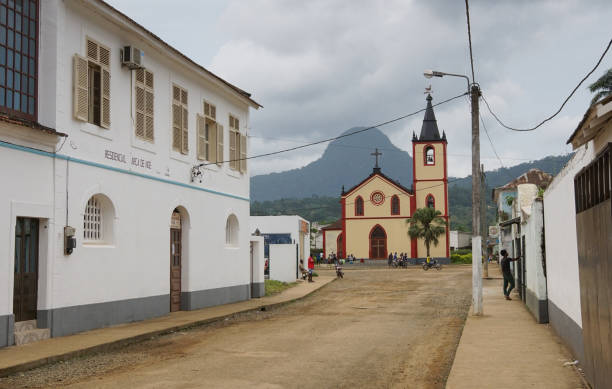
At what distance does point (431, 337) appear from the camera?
1347 centimetres

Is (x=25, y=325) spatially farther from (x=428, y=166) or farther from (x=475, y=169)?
(x=428, y=166)

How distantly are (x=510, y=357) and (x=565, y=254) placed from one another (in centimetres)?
183

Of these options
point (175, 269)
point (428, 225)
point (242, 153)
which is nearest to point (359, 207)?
point (428, 225)

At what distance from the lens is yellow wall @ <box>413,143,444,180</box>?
67.0m

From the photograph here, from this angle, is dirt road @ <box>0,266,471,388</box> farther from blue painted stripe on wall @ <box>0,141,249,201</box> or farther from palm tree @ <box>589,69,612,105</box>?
palm tree @ <box>589,69,612,105</box>

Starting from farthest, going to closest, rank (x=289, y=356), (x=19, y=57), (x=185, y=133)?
(x=185, y=133)
(x=19, y=57)
(x=289, y=356)

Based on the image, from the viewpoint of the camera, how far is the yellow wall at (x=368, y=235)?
67.7 meters

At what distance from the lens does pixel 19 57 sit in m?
12.5

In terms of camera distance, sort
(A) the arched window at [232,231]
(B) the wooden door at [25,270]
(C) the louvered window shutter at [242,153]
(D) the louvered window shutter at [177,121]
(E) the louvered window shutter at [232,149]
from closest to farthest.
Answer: (B) the wooden door at [25,270]
(D) the louvered window shutter at [177,121]
(E) the louvered window shutter at [232,149]
(A) the arched window at [232,231]
(C) the louvered window shutter at [242,153]

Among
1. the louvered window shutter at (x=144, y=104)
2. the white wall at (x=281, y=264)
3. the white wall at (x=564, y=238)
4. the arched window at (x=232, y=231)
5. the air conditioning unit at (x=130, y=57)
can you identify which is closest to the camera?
the white wall at (x=564, y=238)

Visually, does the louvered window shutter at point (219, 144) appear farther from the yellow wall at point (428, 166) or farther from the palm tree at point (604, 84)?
the yellow wall at point (428, 166)

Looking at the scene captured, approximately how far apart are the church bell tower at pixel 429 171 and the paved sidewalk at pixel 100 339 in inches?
1923

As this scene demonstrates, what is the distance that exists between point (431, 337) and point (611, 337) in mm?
7924

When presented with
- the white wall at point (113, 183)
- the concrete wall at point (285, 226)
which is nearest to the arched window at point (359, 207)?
the concrete wall at point (285, 226)
